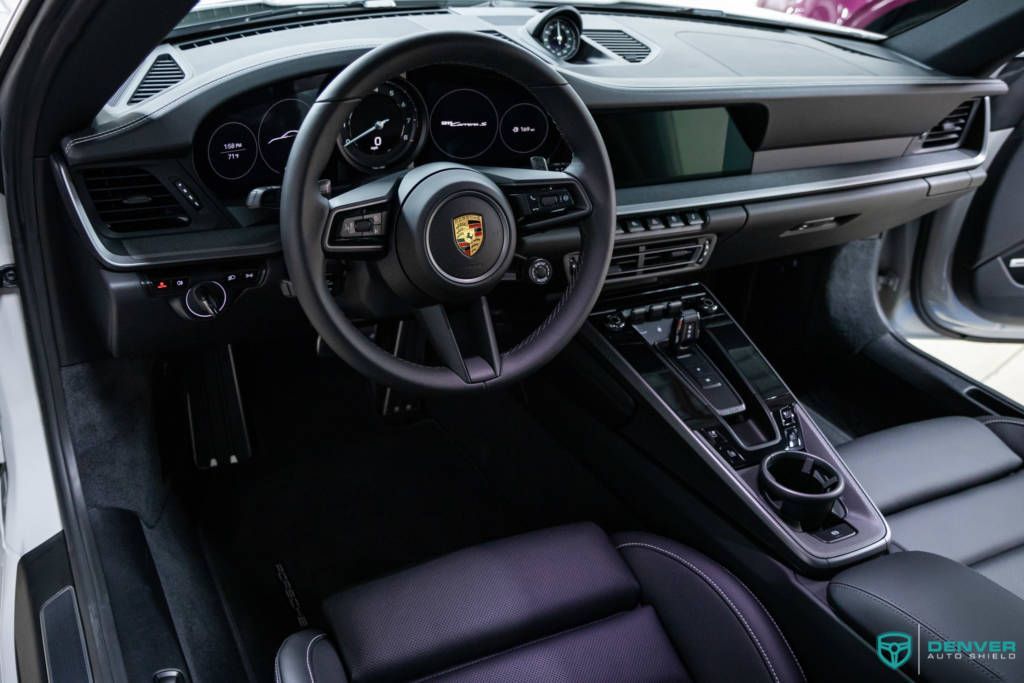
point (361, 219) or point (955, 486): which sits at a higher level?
→ point (361, 219)

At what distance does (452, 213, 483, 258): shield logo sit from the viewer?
1.15 m

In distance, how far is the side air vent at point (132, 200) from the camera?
124 centimetres

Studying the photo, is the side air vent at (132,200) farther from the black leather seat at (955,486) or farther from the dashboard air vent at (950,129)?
the dashboard air vent at (950,129)

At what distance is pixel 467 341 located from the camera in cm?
125

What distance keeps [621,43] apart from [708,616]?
4.01ft

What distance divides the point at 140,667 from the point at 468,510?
3.16 ft

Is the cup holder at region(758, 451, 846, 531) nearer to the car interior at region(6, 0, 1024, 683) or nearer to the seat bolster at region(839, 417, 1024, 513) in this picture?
the car interior at region(6, 0, 1024, 683)

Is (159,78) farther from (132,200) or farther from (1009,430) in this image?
(1009,430)

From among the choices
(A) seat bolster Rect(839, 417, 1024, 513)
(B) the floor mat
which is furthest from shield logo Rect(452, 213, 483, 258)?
(A) seat bolster Rect(839, 417, 1024, 513)

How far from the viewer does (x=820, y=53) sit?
6.63 ft

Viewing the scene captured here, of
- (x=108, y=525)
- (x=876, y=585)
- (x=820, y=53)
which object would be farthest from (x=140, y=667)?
(x=820, y=53)

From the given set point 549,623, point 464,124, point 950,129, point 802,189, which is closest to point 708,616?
point 549,623

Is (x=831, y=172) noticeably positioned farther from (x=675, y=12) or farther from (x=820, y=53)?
(x=675, y=12)

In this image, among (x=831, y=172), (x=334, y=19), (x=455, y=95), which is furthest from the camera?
(x=831, y=172)
